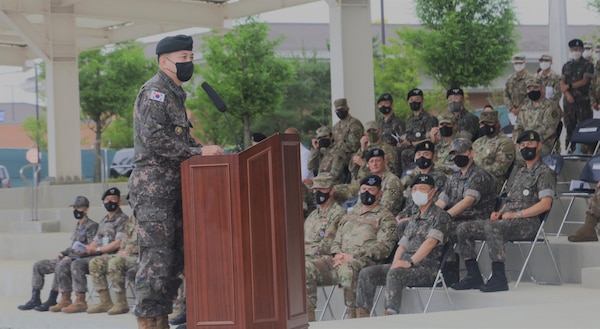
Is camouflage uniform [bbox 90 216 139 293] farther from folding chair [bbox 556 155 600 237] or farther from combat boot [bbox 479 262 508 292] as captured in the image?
folding chair [bbox 556 155 600 237]

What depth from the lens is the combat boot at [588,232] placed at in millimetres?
9523

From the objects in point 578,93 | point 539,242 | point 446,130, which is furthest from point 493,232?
point 578,93

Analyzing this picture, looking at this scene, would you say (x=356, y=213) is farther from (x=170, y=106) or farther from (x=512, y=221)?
(x=170, y=106)

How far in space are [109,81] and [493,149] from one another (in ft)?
69.9

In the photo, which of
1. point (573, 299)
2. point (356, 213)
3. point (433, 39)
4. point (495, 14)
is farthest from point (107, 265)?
point (495, 14)

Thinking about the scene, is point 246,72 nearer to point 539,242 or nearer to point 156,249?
point 539,242

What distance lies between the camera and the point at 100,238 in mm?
11898

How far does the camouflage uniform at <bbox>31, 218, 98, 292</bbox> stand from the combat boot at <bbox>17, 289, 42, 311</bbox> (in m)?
0.07

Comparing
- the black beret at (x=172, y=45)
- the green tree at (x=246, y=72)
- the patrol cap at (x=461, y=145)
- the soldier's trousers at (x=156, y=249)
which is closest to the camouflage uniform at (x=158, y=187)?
the soldier's trousers at (x=156, y=249)

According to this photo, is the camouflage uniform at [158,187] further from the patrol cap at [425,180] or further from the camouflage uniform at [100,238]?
the camouflage uniform at [100,238]

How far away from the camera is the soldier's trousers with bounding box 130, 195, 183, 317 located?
4.99 metres

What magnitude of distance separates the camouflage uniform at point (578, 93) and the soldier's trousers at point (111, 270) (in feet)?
18.5

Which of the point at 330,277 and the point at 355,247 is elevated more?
the point at 355,247

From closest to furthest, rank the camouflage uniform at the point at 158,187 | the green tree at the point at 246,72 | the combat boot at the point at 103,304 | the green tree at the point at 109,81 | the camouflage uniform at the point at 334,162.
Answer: the camouflage uniform at the point at 158,187, the combat boot at the point at 103,304, the camouflage uniform at the point at 334,162, the green tree at the point at 246,72, the green tree at the point at 109,81
